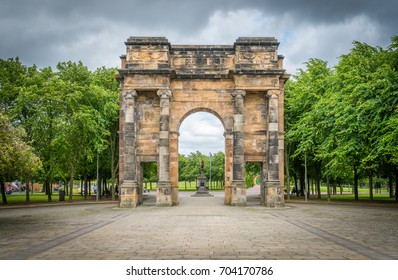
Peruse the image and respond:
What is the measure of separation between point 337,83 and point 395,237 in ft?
54.6

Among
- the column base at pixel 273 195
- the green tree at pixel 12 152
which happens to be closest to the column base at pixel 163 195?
the column base at pixel 273 195

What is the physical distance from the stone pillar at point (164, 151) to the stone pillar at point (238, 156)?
4.40 meters

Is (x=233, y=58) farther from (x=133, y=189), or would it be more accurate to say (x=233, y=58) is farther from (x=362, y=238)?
(x=362, y=238)

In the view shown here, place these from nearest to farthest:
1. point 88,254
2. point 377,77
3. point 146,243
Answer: point 88,254
point 146,243
point 377,77

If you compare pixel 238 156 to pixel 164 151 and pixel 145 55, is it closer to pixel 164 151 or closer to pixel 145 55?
pixel 164 151

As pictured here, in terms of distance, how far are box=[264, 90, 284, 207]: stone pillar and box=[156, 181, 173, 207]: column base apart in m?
6.53

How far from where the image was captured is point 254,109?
25.9 meters

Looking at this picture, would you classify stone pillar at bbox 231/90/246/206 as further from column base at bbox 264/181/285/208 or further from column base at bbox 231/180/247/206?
column base at bbox 264/181/285/208

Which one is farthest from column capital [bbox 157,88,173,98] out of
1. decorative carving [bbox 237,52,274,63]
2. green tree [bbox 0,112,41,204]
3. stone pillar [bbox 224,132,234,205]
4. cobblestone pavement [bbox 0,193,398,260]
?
cobblestone pavement [bbox 0,193,398,260]

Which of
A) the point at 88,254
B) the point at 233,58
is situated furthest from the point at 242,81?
→ the point at 88,254

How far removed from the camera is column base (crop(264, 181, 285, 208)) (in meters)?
23.5

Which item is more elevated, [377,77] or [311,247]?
[377,77]

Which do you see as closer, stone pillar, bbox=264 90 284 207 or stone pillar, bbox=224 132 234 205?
stone pillar, bbox=264 90 284 207

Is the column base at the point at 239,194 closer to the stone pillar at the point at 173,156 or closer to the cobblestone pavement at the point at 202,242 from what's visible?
the stone pillar at the point at 173,156
